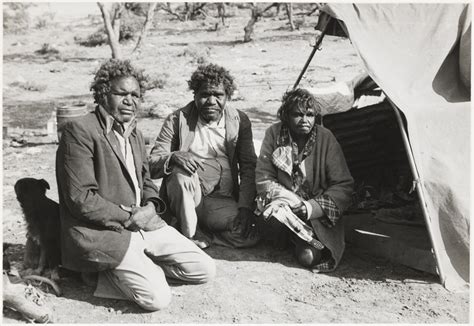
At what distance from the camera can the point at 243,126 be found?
4.57 metres

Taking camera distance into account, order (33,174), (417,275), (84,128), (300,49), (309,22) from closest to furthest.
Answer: (84,128) < (417,275) < (33,174) < (300,49) < (309,22)

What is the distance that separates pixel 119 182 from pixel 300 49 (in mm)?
14044

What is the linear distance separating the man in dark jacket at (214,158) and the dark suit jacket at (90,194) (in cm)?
84

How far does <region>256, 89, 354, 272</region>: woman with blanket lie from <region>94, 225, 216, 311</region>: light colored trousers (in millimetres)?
633

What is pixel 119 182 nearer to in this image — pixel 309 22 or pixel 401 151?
pixel 401 151

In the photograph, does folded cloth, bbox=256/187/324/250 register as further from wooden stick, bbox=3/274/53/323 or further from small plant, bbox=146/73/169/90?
small plant, bbox=146/73/169/90

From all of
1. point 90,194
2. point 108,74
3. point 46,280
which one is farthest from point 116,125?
point 46,280

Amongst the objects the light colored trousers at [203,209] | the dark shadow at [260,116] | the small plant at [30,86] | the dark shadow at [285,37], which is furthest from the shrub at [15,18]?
the light colored trousers at [203,209]

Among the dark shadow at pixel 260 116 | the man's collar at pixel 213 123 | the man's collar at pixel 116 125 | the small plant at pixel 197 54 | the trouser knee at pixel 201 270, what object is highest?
the man's collar at pixel 116 125

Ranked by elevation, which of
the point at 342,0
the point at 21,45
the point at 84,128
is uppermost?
the point at 342,0

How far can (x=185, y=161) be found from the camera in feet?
13.6

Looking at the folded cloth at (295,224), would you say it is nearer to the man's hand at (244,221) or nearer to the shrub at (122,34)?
the man's hand at (244,221)

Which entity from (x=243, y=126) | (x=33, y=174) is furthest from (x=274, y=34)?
(x=243, y=126)

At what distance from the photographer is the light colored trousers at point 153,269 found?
3.38 m
